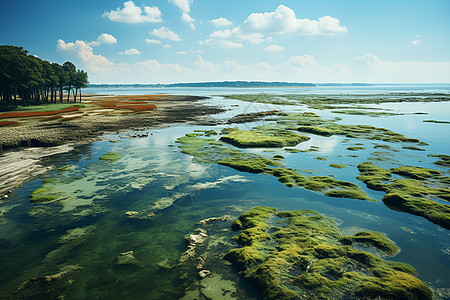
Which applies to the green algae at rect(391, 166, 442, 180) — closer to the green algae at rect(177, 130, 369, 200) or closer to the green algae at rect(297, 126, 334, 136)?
the green algae at rect(177, 130, 369, 200)

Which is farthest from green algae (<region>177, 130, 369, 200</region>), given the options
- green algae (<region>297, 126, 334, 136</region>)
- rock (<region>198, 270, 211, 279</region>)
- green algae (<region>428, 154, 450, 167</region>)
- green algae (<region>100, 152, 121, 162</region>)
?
green algae (<region>297, 126, 334, 136</region>)

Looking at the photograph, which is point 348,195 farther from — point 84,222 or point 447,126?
point 447,126

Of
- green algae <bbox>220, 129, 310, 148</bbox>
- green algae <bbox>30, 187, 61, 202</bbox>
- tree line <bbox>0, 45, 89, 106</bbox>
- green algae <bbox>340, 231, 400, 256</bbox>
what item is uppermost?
tree line <bbox>0, 45, 89, 106</bbox>

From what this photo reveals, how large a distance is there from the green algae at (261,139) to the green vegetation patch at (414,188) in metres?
12.5

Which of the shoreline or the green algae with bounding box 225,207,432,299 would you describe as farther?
the shoreline

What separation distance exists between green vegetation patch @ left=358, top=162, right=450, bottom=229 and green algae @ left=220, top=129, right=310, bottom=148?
12544mm

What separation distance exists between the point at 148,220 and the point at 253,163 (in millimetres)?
14026

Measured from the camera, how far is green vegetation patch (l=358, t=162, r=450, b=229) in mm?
15070

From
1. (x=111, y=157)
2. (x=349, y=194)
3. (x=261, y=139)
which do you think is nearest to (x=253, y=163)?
(x=349, y=194)

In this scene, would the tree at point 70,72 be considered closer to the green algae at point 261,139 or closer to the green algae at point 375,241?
the green algae at point 261,139

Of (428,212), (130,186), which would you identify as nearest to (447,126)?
(428,212)

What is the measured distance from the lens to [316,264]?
33.8 ft

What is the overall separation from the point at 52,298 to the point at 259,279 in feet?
27.8

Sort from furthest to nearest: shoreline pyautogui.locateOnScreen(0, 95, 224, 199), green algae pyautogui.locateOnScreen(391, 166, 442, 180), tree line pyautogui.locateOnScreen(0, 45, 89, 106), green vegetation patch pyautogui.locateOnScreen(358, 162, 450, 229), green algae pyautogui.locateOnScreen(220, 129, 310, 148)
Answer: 1. tree line pyautogui.locateOnScreen(0, 45, 89, 106)
2. green algae pyautogui.locateOnScreen(220, 129, 310, 148)
3. shoreline pyautogui.locateOnScreen(0, 95, 224, 199)
4. green algae pyautogui.locateOnScreen(391, 166, 442, 180)
5. green vegetation patch pyautogui.locateOnScreen(358, 162, 450, 229)
